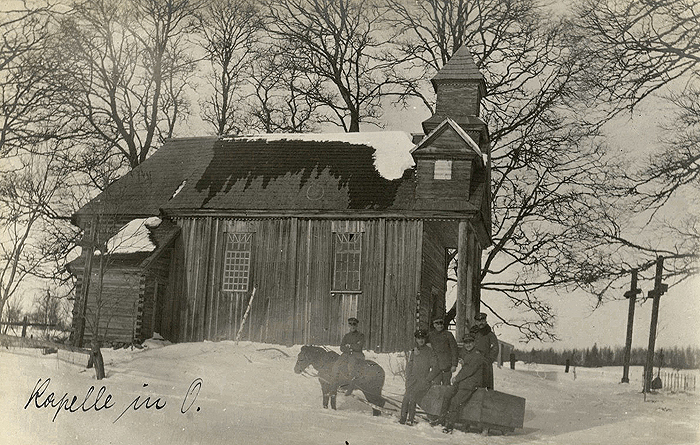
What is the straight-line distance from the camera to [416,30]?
3164 cm

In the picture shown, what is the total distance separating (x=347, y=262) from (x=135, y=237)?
22.1ft

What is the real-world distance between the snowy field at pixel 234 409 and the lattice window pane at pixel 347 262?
2508 mm

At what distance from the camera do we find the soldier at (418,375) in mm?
15234

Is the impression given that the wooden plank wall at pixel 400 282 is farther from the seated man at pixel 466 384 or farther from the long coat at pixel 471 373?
the long coat at pixel 471 373

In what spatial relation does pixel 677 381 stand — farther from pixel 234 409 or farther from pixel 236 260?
pixel 236 260

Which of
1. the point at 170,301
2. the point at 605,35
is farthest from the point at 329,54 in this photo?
the point at 605,35

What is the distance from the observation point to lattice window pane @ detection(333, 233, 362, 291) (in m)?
23.8

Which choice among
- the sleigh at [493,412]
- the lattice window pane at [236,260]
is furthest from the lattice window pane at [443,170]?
the sleigh at [493,412]

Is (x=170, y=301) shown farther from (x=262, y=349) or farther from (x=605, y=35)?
(x=605, y=35)

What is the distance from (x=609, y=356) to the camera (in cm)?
2964

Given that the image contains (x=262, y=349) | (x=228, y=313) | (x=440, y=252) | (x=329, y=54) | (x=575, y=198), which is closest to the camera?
(x=262, y=349)

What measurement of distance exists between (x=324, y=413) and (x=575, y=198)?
55.7 ft

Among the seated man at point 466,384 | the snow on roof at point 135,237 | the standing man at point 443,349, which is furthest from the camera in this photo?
the snow on roof at point 135,237

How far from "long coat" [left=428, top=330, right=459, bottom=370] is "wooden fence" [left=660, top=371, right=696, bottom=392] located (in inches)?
285
